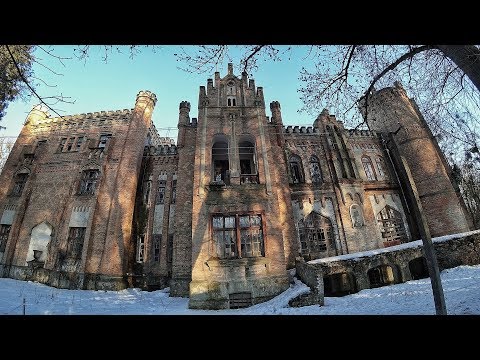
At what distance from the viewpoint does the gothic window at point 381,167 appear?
2186 centimetres

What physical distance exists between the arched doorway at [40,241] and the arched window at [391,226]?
24.6 metres

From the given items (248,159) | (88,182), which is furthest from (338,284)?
(88,182)

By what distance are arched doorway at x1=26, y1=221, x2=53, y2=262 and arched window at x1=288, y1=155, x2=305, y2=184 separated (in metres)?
18.6

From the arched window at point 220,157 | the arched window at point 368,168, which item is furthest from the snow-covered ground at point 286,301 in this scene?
the arched window at point 368,168

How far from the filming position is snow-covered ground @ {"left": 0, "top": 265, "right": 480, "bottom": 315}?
27.8 feet

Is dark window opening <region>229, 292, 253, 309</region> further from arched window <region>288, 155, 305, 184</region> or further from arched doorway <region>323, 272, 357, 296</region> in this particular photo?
arched window <region>288, 155, 305, 184</region>

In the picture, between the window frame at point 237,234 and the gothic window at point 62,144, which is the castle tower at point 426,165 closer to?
the window frame at point 237,234

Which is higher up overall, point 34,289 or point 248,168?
point 248,168

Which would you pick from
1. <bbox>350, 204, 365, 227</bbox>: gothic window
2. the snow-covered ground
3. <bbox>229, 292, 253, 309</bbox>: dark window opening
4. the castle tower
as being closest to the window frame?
<bbox>229, 292, 253, 309</bbox>: dark window opening

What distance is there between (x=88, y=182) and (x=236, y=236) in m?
13.7
